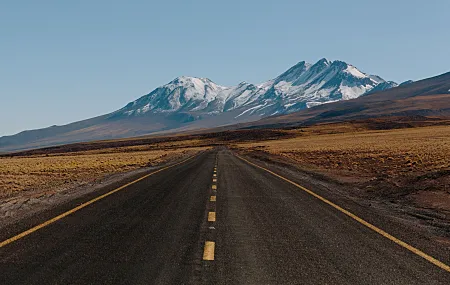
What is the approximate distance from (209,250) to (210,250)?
19 millimetres

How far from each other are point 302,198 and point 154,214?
5.58m

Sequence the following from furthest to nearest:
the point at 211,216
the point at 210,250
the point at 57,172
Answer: the point at 57,172, the point at 211,216, the point at 210,250

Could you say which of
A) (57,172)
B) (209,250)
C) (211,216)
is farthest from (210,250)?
(57,172)

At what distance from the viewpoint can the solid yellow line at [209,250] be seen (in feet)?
23.0

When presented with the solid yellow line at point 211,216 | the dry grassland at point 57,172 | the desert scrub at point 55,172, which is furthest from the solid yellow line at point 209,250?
the desert scrub at point 55,172

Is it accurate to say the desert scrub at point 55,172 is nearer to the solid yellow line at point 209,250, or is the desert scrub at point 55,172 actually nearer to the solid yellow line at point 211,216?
the solid yellow line at point 211,216

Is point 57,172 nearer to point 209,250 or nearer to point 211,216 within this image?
point 211,216

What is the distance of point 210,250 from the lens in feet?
24.4

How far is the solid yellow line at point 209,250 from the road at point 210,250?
18 mm

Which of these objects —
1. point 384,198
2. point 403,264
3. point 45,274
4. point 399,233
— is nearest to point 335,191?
point 384,198

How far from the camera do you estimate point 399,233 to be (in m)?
8.96

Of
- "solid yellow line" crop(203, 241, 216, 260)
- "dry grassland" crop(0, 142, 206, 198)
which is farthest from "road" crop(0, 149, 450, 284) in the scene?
"dry grassland" crop(0, 142, 206, 198)

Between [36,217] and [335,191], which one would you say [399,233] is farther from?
[36,217]

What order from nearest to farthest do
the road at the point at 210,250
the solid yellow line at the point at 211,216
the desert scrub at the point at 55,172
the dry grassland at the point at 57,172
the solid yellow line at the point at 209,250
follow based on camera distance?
the road at the point at 210,250
the solid yellow line at the point at 209,250
the solid yellow line at the point at 211,216
the dry grassland at the point at 57,172
the desert scrub at the point at 55,172
